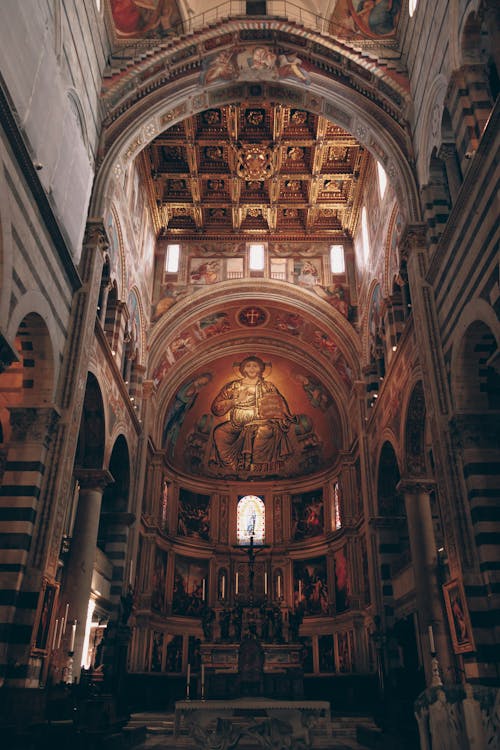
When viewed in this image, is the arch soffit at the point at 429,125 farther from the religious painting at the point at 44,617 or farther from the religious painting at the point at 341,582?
the religious painting at the point at 341,582

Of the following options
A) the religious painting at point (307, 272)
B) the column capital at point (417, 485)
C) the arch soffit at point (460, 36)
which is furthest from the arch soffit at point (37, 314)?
the religious painting at point (307, 272)

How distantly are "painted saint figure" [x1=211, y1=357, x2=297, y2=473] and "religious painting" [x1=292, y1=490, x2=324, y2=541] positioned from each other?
205 centimetres

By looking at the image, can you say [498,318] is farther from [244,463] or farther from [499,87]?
[244,463]

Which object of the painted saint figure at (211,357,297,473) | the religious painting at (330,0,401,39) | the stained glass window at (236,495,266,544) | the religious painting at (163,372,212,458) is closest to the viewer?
the religious painting at (330,0,401,39)

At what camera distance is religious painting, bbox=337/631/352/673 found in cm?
2439

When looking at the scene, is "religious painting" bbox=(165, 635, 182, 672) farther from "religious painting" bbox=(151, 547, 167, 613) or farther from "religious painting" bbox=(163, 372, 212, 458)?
"religious painting" bbox=(163, 372, 212, 458)

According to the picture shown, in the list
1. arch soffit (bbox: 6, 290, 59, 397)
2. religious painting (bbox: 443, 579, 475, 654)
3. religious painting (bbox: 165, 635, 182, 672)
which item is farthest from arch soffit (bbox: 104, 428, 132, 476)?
religious painting (bbox: 443, 579, 475, 654)

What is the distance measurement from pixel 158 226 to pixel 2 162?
16.8 metres

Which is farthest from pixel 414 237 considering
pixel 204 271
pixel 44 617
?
pixel 204 271

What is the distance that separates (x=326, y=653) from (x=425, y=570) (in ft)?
38.1

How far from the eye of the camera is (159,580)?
26250 mm

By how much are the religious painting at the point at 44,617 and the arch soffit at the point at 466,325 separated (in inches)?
342

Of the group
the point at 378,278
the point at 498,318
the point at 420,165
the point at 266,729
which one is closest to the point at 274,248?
the point at 378,278

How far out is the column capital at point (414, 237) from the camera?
1545 cm
